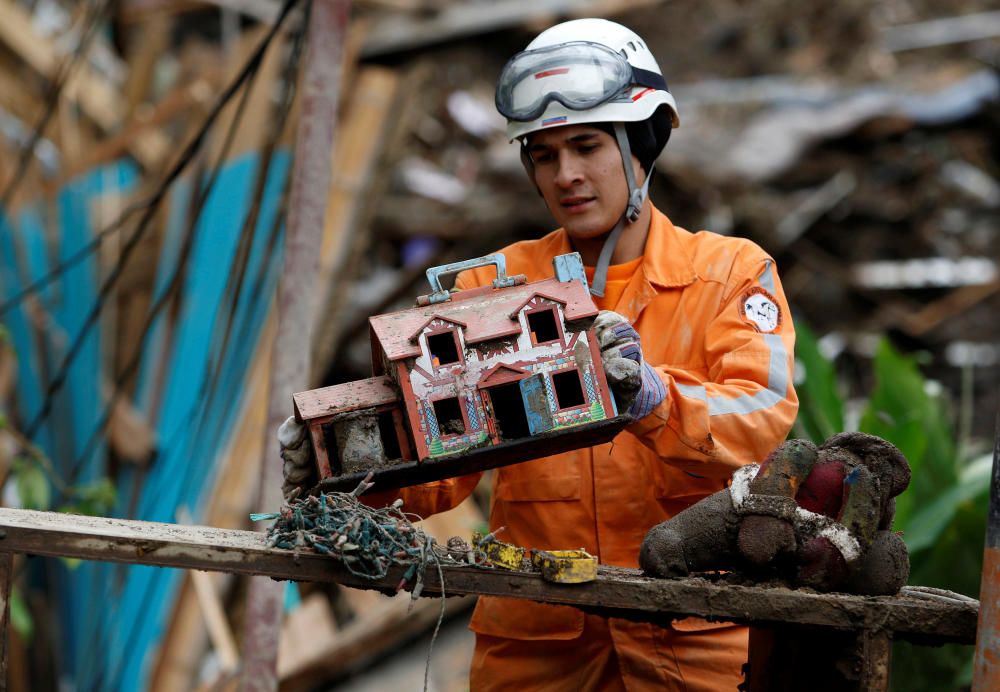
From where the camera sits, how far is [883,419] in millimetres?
4691

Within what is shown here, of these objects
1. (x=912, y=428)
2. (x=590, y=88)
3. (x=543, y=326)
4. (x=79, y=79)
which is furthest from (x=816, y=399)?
(x=79, y=79)

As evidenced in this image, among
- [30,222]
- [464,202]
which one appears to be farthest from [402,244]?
[30,222]

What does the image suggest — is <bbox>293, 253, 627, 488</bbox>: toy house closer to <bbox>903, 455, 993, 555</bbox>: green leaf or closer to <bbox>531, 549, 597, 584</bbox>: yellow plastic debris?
<bbox>531, 549, 597, 584</bbox>: yellow plastic debris

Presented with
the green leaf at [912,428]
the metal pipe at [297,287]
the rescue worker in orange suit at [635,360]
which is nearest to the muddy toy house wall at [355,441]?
the rescue worker in orange suit at [635,360]

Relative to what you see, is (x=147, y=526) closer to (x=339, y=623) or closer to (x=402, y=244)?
(x=339, y=623)

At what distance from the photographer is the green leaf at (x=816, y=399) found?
5012 millimetres

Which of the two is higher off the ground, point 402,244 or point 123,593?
point 402,244

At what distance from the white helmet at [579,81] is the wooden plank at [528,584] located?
3.61ft

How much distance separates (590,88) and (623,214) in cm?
32

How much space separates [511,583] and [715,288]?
2.87 ft

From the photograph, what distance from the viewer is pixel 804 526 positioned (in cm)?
254

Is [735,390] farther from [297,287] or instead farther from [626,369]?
[297,287]

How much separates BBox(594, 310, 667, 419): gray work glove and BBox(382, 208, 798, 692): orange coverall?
12 centimetres

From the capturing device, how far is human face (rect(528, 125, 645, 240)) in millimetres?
3012
